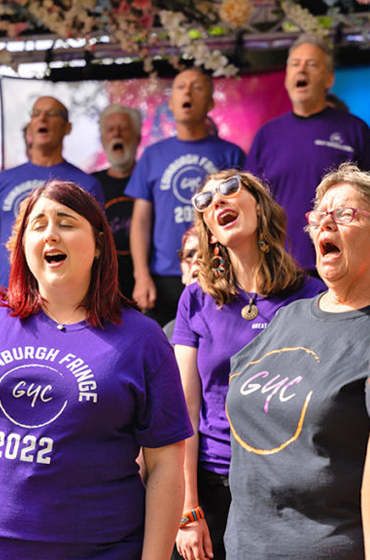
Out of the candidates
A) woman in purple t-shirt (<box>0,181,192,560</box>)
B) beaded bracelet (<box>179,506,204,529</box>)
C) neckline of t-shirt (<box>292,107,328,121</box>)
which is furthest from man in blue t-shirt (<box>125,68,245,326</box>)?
woman in purple t-shirt (<box>0,181,192,560</box>)

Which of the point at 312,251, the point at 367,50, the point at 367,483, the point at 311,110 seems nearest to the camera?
the point at 367,483

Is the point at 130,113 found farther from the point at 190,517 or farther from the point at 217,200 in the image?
the point at 190,517

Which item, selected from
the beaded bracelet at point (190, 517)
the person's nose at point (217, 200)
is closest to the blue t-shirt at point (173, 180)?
the person's nose at point (217, 200)

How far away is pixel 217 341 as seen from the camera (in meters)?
2.64

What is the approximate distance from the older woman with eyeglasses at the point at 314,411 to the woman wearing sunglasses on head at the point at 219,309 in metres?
0.47

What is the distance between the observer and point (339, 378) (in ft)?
5.90

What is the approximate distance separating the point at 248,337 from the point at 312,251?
1869 millimetres

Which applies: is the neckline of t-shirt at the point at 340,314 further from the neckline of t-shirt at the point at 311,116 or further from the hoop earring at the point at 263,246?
A: the neckline of t-shirt at the point at 311,116

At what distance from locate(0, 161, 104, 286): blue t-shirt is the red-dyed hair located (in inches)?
105

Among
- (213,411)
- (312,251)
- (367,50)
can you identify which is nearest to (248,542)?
(213,411)

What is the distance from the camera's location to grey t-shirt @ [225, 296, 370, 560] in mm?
1771

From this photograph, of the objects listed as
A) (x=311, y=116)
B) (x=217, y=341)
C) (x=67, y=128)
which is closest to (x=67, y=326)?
(x=217, y=341)

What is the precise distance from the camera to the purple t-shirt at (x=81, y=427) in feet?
6.41

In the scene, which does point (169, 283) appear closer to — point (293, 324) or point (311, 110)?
point (311, 110)
